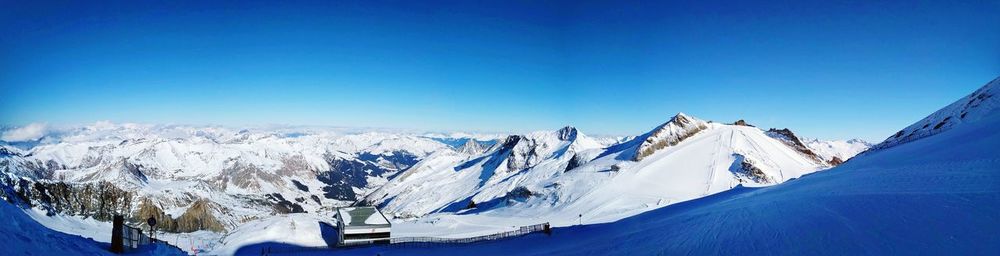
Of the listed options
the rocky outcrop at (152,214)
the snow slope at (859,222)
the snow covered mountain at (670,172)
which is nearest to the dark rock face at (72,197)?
the rocky outcrop at (152,214)

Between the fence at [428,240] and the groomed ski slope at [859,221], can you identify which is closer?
the groomed ski slope at [859,221]

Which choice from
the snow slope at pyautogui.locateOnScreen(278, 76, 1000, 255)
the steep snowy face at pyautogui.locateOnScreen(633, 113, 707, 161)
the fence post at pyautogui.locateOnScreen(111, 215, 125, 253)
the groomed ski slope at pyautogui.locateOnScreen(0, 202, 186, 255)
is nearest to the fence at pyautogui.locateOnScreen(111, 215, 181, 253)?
the fence post at pyautogui.locateOnScreen(111, 215, 125, 253)

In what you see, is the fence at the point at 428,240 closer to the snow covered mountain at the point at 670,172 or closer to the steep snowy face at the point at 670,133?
the snow covered mountain at the point at 670,172

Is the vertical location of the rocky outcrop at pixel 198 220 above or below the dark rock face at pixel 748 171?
below

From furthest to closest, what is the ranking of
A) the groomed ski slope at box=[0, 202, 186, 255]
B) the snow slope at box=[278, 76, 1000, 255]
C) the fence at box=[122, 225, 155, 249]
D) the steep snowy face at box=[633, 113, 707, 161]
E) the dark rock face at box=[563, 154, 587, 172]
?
the dark rock face at box=[563, 154, 587, 172] → the steep snowy face at box=[633, 113, 707, 161] → the fence at box=[122, 225, 155, 249] → the snow slope at box=[278, 76, 1000, 255] → the groomed ski slope at box=[0, 202, 186, 255]

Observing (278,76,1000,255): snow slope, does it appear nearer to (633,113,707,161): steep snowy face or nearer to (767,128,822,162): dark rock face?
(633,113,707,161): steep snowy face

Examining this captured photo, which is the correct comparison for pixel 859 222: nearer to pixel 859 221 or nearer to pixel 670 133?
pixel 859 221
